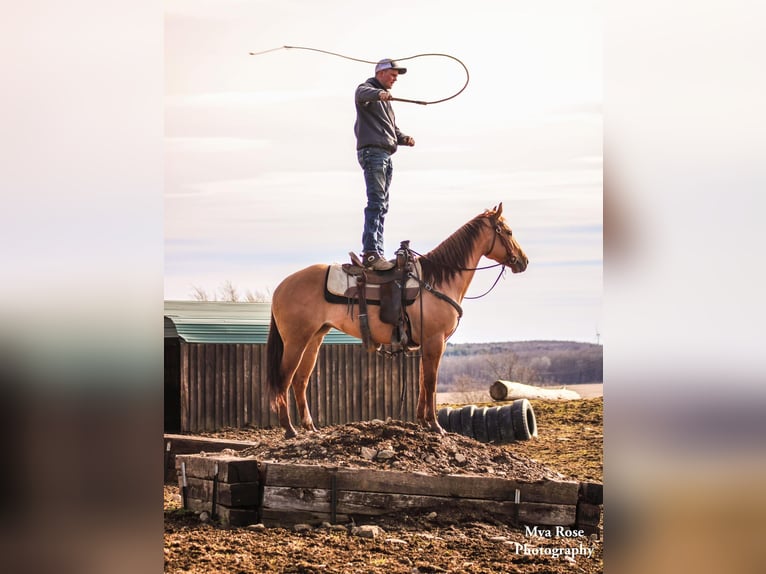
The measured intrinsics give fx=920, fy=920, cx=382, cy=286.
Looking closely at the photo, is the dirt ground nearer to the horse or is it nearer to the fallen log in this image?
the fallen log

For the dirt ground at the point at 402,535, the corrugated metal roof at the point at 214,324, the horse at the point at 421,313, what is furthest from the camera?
the corrugated metal roof at the point at 214,324

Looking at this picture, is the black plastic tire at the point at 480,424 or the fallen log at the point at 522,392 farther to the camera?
the black plastic tire at the point at 480,424

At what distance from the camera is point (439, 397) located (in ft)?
23.6

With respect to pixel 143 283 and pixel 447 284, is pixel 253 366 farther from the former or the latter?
pixel 143 283

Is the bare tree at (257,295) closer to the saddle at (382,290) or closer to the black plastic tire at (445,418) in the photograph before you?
the saddle at (382,290)

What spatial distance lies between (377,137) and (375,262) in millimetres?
982

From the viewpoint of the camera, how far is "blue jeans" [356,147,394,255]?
21.4 ft

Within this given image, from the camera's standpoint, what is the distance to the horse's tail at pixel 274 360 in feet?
23.8

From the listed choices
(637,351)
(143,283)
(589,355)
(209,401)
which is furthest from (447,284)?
(209,401)

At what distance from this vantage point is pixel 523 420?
25.4ft

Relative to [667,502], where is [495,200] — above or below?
above

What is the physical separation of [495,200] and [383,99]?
107cm

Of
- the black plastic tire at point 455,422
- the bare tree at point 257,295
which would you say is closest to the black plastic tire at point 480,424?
the black plastic tire at point 455,422

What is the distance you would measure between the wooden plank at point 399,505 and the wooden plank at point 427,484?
3 centimetres
